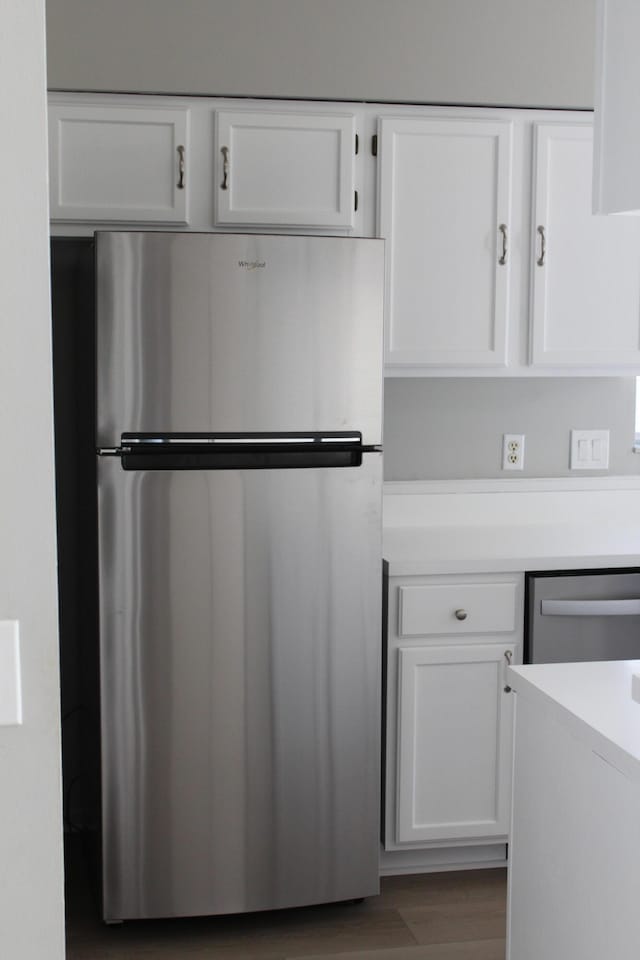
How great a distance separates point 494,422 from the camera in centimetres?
339

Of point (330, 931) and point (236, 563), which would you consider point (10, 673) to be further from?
point (330, 931)

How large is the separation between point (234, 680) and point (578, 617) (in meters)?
0.91

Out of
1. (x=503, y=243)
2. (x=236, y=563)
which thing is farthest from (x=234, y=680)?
(x=503, y=243)

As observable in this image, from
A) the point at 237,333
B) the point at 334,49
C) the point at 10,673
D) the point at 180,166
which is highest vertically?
the point at 334,49

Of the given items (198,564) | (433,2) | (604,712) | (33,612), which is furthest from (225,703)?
(433,2)

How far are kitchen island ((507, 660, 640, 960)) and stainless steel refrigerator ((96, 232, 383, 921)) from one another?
2.89 feet

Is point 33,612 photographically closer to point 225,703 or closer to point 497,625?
point 225,703

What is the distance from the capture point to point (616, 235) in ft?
10.1

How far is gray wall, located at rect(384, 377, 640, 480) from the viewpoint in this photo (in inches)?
131

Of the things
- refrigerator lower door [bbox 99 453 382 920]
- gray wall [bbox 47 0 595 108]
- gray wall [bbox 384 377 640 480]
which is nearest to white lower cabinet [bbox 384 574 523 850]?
refrigerator lower door [bbox 99 453 382 920]

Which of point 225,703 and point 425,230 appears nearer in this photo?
point 225,703

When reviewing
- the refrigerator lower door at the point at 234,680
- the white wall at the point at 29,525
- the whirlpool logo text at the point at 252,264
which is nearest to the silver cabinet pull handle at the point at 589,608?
the refrigerator lower door at the point at 234,680

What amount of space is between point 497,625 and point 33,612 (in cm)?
192

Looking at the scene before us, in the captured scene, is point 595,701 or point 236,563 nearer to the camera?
point 595,701
